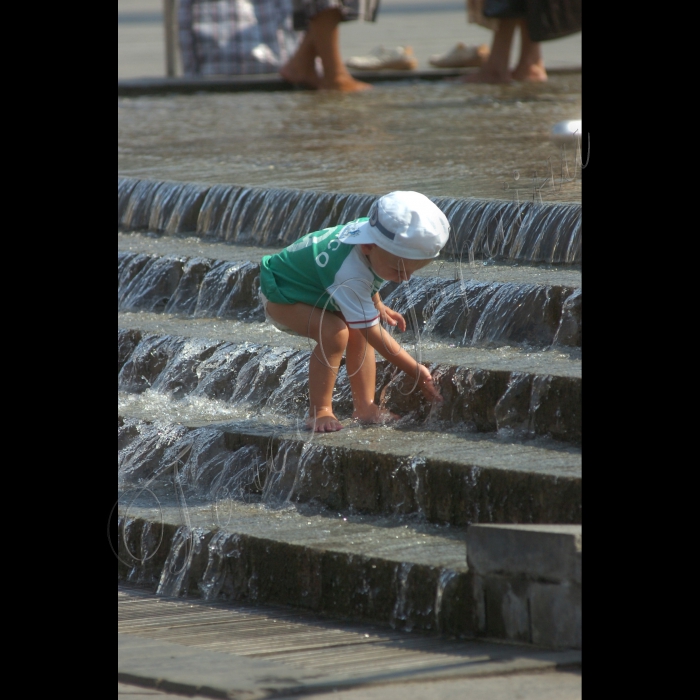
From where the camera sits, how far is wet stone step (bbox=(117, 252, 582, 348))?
16.7 ft

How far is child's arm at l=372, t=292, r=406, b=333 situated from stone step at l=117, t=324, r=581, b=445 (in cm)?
14

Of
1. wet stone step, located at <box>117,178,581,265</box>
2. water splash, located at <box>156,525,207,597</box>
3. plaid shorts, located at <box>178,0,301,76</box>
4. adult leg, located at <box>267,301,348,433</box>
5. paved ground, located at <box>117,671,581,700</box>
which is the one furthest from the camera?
plaid shorts, located at <box>178,0,301,76</box>

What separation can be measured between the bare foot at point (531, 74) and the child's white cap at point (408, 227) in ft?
24.2

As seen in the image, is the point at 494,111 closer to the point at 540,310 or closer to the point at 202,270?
the point at 202,270

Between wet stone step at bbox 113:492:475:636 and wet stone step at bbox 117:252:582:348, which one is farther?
wet stone step at bbox 117:252:582:348

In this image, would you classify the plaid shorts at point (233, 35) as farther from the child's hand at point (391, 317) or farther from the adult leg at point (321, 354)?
the adult leg at point (321, 354)

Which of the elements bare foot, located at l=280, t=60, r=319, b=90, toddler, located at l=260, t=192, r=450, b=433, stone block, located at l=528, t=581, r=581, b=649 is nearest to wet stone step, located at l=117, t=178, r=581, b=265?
toddler, located at l=260, t=192, r=450, b=433

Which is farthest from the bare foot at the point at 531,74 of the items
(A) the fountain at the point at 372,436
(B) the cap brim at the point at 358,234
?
(B) the cap brim at the point at 358,234

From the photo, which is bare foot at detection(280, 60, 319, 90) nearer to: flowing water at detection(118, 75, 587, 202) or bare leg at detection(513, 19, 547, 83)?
flowing water at detection(118, 75, 587, 202)

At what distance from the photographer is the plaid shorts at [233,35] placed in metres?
13.4

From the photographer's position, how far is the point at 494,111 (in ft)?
32.6

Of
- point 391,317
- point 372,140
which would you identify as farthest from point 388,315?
point 372,140
